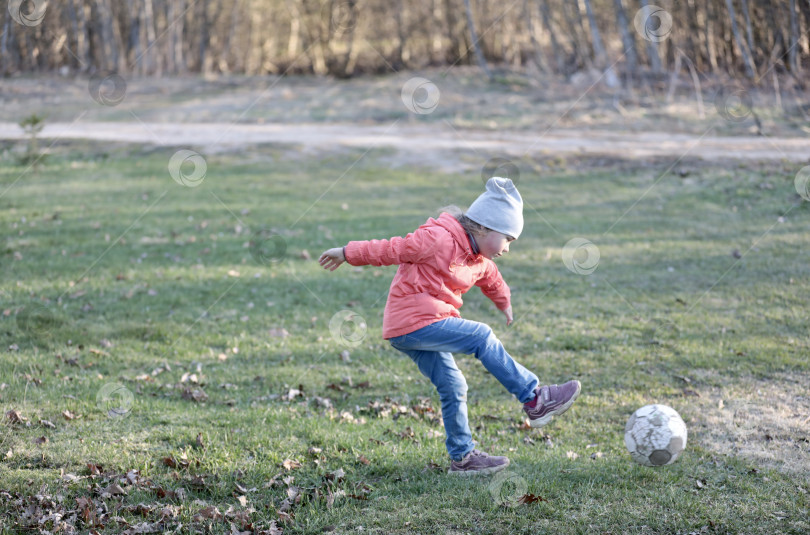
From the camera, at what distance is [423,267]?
4.32 m

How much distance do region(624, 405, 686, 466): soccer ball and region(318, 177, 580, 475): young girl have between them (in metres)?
0.62

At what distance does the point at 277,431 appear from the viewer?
520cm

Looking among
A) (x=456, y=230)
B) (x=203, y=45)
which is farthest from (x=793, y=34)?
(x=203, y=45)

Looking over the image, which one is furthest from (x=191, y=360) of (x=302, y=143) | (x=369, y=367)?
(x=302, y=143)

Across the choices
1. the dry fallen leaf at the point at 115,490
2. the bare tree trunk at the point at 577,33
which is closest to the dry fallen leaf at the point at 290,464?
the dry fallen leaf at the point at 115,490

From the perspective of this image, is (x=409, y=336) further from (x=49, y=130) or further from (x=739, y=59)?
(x=739, y=59)

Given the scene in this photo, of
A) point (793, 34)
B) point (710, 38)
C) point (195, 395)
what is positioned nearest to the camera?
point (195, 395)

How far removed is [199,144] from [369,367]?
37.9 ft

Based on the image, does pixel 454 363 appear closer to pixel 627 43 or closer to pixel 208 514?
pixel 208 514

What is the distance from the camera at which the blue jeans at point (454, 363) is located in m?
4.27

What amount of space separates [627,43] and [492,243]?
18.3 metres

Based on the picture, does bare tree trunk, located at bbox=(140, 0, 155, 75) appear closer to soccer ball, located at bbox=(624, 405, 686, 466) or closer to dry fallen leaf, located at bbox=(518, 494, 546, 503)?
soccer ball, located at bbox=(624, 405, 686, 466)

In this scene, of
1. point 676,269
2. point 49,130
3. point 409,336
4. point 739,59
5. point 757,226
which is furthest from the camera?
point 739,59

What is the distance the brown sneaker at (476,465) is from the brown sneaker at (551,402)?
0.41 meters
